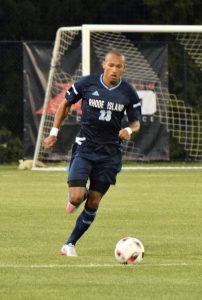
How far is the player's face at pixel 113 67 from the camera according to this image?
1123 cm

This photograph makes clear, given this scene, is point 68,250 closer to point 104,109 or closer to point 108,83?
point 104,109

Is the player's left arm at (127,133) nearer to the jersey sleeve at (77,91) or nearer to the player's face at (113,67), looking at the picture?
the player's face at (113,67)

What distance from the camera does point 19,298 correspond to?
27.7 feet

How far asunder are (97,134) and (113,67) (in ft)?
2.26

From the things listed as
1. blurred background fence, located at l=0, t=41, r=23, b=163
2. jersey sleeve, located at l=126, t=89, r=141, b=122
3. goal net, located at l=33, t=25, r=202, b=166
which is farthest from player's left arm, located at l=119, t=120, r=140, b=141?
blurred background fence, located at l=0, t=41, r=23, b=163

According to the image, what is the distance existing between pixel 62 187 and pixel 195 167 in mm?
5959

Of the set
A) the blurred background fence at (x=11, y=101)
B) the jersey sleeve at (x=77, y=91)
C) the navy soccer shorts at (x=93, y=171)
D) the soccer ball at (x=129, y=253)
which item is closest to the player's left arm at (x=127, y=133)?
the navy soccer shorts at (x=93, y=171)

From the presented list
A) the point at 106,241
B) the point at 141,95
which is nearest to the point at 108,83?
the point at 106,241

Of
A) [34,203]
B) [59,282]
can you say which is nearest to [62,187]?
[34,203]

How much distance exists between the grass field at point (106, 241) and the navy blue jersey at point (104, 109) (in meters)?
1.11

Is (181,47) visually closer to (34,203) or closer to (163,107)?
(163,107)

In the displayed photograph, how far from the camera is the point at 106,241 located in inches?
492

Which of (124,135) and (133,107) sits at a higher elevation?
(133,107)

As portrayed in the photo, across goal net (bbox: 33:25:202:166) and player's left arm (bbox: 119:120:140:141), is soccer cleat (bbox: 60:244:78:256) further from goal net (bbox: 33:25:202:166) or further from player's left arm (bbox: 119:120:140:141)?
goal net (bbox: 33:25:202:166)
